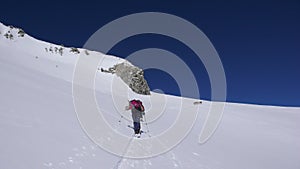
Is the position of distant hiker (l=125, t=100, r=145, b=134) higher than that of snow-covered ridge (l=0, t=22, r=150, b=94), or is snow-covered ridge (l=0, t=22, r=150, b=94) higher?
snow-covered ridge (l=0, t=22, r=150, b=94)

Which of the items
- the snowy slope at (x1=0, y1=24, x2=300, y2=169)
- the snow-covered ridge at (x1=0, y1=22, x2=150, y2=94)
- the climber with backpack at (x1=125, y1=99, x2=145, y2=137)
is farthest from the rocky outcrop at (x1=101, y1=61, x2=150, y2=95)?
the climber with backpack at (x1=125, y1=99, x2=145, y2=137)

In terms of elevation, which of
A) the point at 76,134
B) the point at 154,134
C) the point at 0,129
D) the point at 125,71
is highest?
the point at 125,71

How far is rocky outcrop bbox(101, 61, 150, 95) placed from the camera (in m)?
28.0

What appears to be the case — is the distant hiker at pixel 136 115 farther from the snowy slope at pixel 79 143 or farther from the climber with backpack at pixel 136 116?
the snowy slope at pixel 79 143

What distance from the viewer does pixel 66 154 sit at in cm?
652

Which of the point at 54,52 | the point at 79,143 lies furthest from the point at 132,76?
the point at 79,143

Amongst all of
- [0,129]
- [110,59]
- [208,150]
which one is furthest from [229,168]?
[110,59]

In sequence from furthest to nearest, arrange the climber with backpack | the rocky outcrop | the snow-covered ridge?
the rocky outcrop
the snow-covered ridge
the climber with backpack

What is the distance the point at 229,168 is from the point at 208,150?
1.82 metres

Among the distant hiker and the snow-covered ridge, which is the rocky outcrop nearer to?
the snow-covered ridge

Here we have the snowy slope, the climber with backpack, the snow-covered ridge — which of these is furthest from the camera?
the snow-covered ridge

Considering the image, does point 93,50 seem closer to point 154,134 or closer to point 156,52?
point 156,52

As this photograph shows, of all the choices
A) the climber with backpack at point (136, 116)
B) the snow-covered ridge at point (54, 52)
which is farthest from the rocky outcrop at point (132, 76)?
the climber with backpack at point (136, 116)

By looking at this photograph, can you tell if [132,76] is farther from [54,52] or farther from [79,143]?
[79,143]
